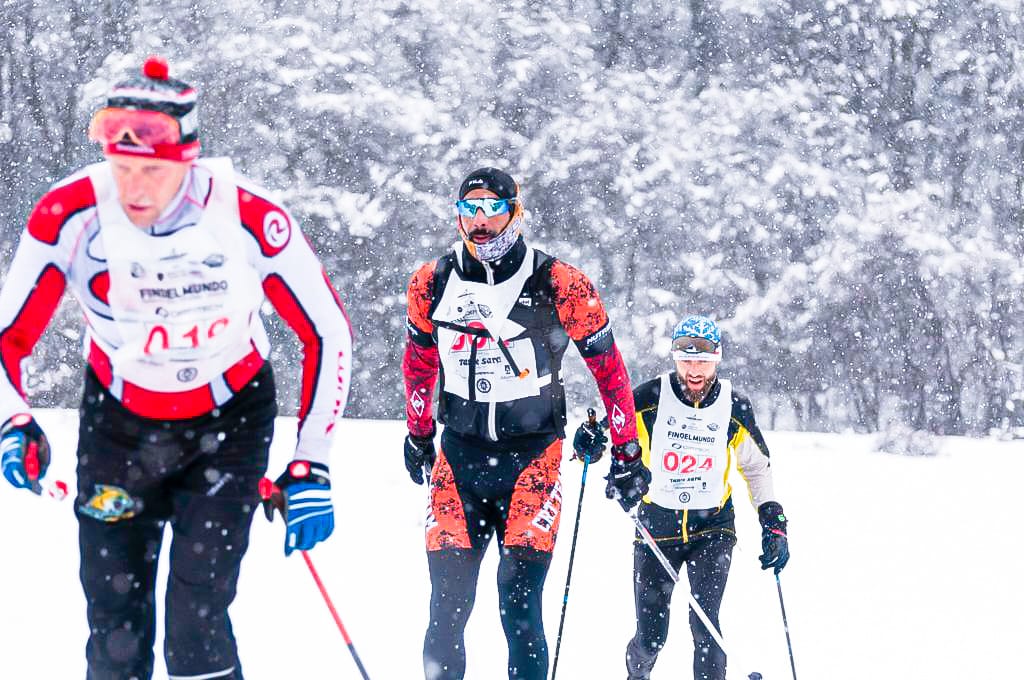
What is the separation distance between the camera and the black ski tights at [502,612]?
4.42 m

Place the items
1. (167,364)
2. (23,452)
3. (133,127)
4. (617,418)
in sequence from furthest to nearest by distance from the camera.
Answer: (617,418)
(167,364)
(23,452)
(133,127)

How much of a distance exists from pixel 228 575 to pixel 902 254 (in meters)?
18.2

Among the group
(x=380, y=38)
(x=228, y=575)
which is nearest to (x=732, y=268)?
(x=380, y=38)

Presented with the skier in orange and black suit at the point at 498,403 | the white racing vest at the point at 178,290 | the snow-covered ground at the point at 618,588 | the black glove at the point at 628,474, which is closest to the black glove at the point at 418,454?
the skier in orange and black suit at the point at 498,403

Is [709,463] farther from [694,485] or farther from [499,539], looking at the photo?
[499,539]

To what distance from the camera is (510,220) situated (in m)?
4.59

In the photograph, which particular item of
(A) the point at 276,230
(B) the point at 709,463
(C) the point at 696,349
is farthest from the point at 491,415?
(A) the point at 276,230

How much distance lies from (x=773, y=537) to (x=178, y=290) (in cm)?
336

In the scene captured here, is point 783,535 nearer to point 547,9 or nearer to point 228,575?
point 228,575

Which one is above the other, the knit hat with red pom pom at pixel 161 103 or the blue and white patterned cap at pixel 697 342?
the knit hat with red pom pom at pixel 161 103

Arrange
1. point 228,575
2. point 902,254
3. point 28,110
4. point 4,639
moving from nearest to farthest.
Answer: point 228,575, point 4,639, point 902,254, point 28,110

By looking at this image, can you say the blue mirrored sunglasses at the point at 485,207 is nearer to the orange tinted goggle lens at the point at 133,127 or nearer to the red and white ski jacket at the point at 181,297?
the red and white ski jacket at the point at 181,297

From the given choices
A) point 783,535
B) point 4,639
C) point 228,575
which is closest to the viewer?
point 228,575

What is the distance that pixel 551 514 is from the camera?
4.54m
